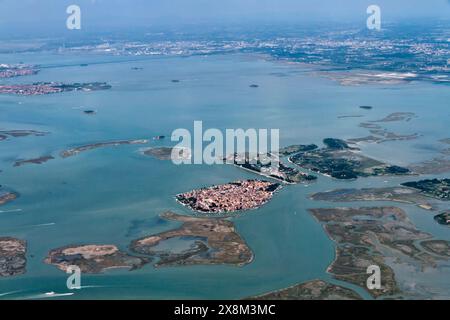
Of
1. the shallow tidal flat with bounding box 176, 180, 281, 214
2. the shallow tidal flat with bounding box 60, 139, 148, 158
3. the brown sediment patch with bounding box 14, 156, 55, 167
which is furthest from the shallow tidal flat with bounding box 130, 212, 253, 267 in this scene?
the shallow tidal flat with bounding box 60, 139, 148, 158

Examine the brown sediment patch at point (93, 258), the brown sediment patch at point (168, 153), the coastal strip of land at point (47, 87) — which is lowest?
the brown sediment patch at point (93, 258)

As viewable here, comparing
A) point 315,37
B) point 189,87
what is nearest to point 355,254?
point 189,87

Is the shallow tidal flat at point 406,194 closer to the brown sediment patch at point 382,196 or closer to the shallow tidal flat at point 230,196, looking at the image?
the brown sediment patch at point 382,196

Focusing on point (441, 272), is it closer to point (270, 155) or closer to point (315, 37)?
point (270, 155)

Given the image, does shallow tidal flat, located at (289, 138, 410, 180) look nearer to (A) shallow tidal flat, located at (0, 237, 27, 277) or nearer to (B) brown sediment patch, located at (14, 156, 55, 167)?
(B) brown sediment patch, located at (14, 156, 55, 167)

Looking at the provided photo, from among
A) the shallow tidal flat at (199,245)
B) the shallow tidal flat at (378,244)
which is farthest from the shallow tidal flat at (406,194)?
→ the shallow tidal flat at (199,245)

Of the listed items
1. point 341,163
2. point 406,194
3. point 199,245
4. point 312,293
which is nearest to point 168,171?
point 341,163
